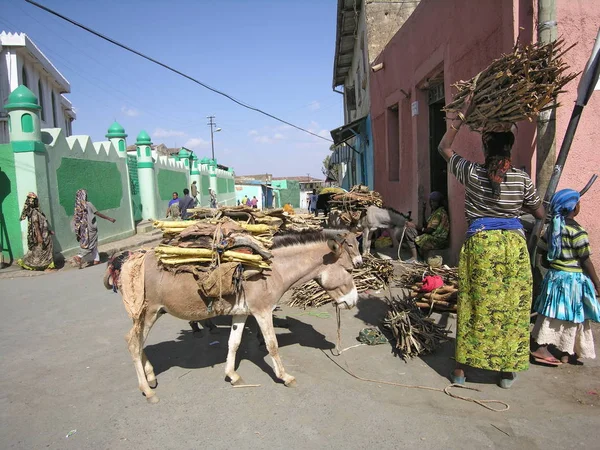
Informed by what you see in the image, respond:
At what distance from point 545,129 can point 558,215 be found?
1.16 m

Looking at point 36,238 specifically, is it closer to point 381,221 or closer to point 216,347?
point 216,347

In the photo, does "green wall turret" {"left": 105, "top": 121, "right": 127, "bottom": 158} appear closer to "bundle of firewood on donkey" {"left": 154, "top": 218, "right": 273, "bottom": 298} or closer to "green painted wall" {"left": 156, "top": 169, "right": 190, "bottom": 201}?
"green painted wall" {"left": 156, "top": 169, "right": 190, "bottom": 201}

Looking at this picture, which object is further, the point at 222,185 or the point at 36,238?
the point at 222,185

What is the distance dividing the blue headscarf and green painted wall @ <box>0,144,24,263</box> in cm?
1077

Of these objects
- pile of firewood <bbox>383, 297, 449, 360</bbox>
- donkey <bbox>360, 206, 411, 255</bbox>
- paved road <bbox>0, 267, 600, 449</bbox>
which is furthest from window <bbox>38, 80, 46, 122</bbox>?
pile of firewood <bbox>383, 297, 449, 360</bbox>

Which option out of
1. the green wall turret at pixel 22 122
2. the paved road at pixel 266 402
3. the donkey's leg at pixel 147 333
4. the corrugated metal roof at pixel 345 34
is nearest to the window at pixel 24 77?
the green wall turret at pixel 22 122

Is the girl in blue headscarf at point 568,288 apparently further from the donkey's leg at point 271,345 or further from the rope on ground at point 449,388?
the donkey's leg at point 271,345

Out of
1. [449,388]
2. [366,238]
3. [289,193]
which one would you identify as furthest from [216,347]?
[289,193]

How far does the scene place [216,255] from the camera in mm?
3348

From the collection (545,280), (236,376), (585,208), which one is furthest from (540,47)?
(236,376)

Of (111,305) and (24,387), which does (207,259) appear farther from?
(111,305)

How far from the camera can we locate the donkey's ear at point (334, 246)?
3.69 meters

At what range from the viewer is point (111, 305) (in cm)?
653

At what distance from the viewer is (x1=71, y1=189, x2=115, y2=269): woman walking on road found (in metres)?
9.79
